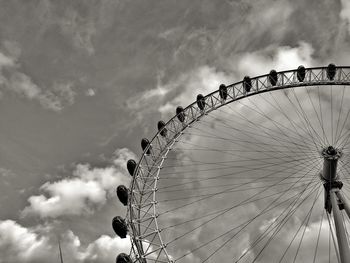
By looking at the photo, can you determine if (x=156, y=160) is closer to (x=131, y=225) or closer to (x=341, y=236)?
(x=131, y=225)

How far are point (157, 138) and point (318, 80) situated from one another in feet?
46.2

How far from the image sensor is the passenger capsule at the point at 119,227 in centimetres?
2202

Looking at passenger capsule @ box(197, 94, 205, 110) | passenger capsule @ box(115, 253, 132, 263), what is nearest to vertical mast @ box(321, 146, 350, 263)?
passenger capsule @ box(197, 94, 205, 110)

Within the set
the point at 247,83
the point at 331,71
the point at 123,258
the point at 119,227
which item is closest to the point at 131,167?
the point at 119,227

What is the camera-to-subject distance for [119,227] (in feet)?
72.3

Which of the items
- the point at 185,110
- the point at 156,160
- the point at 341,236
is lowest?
the point at 341,236

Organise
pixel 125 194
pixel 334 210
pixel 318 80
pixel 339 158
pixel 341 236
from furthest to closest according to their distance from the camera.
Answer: pixel 318 80
pixel 125 194
pixel 339 158
pixel 334 210
pixel 341 236

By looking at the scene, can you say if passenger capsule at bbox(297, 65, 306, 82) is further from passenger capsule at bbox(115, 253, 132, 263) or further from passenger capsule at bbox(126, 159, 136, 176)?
passenger capsule at bbox(115, 253, 132, 263)

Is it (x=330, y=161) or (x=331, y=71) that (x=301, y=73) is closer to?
(x=331, y=71)

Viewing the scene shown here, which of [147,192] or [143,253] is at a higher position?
[147,192]

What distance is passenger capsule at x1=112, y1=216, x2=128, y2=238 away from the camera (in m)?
22.0

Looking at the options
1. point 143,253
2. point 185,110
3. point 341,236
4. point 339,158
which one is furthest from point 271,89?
point 143,253

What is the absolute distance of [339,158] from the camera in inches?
854

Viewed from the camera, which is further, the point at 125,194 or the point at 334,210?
the point at 125,194
